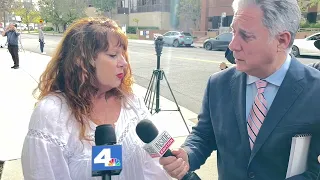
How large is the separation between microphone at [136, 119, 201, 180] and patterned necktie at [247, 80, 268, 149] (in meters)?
0.38

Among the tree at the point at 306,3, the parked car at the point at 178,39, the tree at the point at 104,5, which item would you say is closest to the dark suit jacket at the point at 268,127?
the tree at the point at 306,3

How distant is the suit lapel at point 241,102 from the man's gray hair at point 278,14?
0.98ft

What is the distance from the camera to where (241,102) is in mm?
1588

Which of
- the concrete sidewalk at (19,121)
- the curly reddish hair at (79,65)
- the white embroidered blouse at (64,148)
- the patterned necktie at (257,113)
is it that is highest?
the curly reddish hair at (79,65)

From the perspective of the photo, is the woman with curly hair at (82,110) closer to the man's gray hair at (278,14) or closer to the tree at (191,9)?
the man's gray hair at (278,14)

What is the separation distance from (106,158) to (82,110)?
0.55 meters

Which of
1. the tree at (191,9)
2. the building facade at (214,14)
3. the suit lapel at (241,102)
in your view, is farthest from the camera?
the tree at (191,9)

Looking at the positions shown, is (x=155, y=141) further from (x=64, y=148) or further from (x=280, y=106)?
(x=280, y=106)

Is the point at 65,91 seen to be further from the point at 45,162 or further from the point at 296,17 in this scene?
the point at 296,17

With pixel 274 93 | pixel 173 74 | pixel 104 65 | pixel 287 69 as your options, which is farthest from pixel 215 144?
pixel 173 74

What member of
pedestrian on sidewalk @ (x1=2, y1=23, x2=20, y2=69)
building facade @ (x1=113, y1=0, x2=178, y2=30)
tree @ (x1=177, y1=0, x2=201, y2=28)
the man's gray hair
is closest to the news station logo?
the man's gray hair

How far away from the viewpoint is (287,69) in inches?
61.2

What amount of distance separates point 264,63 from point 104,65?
2.70 ft

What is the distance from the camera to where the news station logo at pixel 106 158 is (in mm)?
1171
